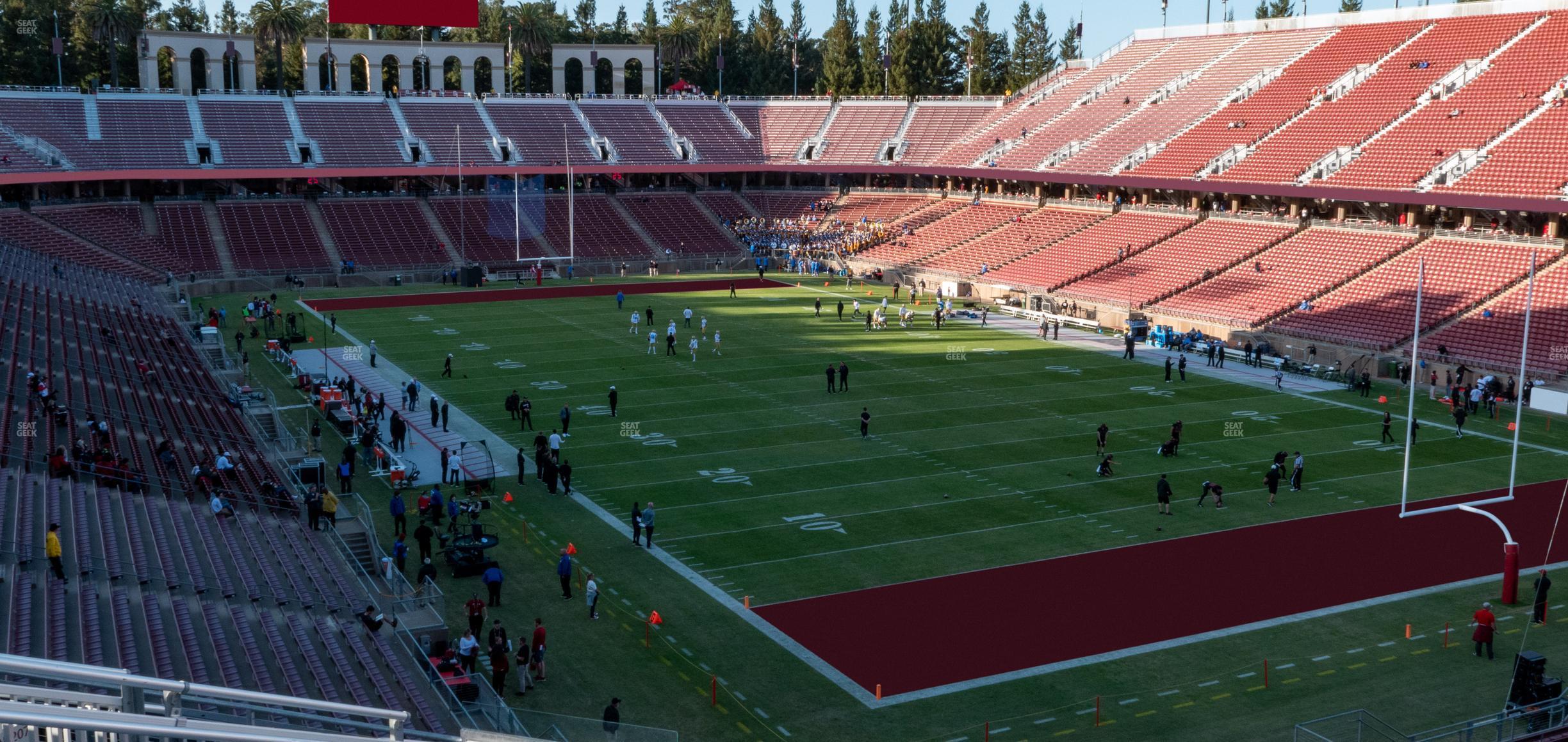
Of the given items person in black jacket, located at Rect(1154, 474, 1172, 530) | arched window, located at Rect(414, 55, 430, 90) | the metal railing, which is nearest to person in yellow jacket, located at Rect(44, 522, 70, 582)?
the metal railing

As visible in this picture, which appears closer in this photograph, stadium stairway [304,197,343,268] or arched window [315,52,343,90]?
stadium stairway [304,197,343,268]

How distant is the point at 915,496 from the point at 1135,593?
6.66 metres

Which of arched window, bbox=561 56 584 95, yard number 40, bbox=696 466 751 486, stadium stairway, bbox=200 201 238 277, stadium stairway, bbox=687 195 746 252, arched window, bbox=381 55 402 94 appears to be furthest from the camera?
arched window, bbox=561 56 584 95

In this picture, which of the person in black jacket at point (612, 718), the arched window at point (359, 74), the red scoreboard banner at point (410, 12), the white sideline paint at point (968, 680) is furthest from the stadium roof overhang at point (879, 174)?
the person in black jacket at point (612, 718)

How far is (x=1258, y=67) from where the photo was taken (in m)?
68.9

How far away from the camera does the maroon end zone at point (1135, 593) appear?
1959 cm

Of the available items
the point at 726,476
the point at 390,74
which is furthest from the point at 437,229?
the point at 726,476

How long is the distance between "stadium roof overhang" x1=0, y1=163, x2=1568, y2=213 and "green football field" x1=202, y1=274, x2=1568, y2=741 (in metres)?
11.5

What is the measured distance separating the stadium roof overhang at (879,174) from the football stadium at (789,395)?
0.27 m

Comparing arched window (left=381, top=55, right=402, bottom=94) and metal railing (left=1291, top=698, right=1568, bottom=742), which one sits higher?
arched window (left=381, top=55, right=402, bottom=94)

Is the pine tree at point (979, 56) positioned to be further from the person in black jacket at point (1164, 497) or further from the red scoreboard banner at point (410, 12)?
the person in black jacket at point (1164, 497)

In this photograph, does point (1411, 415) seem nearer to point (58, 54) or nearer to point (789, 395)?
point (789, 395)

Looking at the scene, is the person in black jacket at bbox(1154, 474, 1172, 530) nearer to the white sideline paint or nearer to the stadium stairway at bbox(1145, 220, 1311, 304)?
the white sideline paint

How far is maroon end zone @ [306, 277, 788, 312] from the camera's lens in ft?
188
